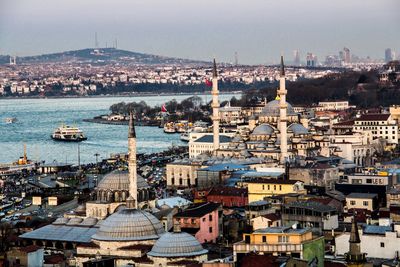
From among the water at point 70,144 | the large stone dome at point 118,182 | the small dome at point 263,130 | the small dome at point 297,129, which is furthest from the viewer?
the water at point 70,144

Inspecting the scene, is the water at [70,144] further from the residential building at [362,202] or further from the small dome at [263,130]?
the residential building at [362,202]

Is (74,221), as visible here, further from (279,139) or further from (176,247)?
(279,139)

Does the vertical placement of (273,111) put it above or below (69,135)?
above

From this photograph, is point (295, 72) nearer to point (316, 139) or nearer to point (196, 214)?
point (316, 139)

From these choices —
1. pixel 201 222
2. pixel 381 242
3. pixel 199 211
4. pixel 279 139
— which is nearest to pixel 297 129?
pixel 279 139

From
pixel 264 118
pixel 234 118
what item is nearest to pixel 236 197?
pixel 264 118

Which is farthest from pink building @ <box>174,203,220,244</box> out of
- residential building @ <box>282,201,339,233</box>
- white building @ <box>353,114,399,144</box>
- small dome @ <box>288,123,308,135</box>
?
white building @ <box>353,114,399,144</box>

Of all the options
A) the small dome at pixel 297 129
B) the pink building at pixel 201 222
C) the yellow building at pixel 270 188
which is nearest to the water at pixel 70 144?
the small dome at pixel 297 129
